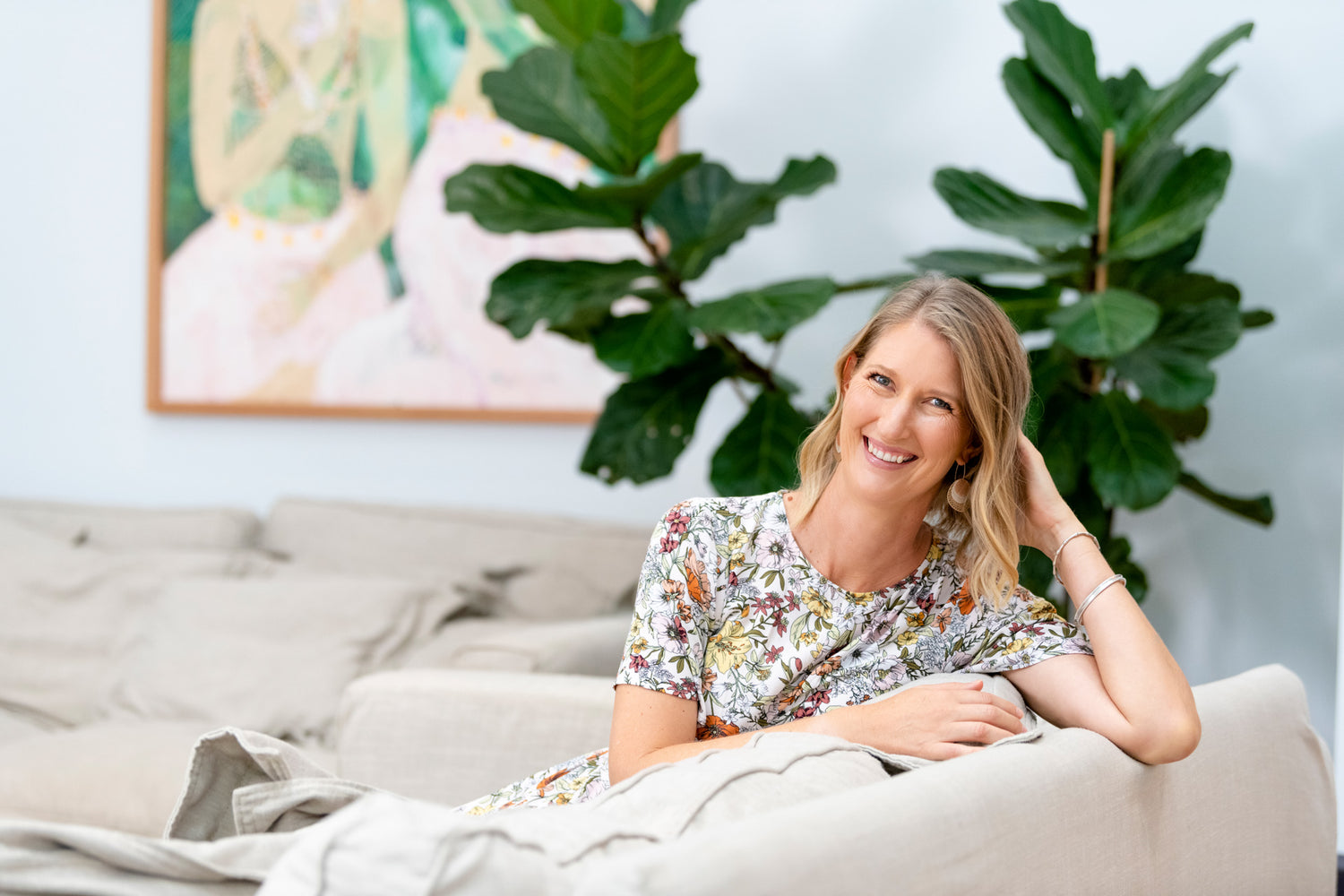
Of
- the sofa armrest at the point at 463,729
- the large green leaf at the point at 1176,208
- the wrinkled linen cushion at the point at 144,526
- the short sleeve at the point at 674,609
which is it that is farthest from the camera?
the wrinkled linen cushion at the point at 144,526

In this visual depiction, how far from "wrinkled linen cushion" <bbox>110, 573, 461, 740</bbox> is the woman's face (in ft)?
4.73

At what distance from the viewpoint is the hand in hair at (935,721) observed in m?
1.25

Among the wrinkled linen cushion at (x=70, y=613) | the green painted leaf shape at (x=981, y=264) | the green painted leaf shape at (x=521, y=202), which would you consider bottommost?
the wrinkled linen cushion at (x=70, y=613)

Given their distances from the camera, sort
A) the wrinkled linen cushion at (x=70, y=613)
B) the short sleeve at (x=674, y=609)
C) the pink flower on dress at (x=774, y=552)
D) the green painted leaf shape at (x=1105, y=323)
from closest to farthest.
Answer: the short sleeve at (x=674, y=609) < the pink flower on dress at (x=774, y=552) < the green painted leaf shape at (x=1105, y=323) < the wrinkled linen cushion at (x=70, y=613)

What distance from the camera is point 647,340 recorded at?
7.75 feet

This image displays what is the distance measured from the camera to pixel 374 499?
11.1ft

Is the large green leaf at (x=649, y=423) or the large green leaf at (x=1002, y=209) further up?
the large green leaf at (x=1002, y=209)

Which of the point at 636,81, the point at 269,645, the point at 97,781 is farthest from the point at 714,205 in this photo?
the point at 97,781

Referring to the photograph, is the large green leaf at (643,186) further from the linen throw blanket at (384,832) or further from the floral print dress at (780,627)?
the linen throw blanket at (384,832)

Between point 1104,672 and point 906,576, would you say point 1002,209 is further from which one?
point 1104,672

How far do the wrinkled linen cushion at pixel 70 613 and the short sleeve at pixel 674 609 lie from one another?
1.70 m

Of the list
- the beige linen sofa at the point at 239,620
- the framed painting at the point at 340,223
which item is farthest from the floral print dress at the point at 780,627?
the framed painting at the point at 340,223

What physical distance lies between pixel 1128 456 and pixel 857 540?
90 centimetres

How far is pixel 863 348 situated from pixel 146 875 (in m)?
0.96
